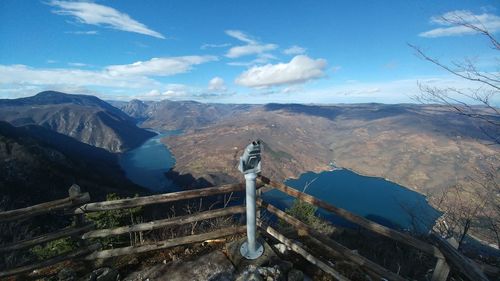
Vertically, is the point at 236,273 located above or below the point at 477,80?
below

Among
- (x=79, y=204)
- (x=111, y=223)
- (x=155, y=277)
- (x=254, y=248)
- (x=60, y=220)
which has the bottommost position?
(x=60, y=220)

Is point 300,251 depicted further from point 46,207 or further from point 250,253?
point 46,207

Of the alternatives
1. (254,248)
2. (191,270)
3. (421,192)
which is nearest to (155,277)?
(191,270)

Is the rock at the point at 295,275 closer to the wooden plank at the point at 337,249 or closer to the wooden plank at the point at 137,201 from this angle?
the wooden plank at the point at 337,249

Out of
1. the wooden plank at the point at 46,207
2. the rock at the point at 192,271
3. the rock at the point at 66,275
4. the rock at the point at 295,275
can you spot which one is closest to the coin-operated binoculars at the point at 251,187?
the rock at the point at 192,271

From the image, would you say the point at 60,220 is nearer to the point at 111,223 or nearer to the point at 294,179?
the point at 111,223

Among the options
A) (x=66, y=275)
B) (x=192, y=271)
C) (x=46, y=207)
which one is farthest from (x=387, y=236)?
(x=46, y=207)

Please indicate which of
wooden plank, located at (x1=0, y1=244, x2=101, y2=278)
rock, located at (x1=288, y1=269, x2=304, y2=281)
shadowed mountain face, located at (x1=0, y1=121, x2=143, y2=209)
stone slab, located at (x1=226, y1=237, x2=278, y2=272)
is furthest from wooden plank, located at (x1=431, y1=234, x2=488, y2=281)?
shadowed mountain face, located at (x1=0, y1=121, x2=143, y2=209)
